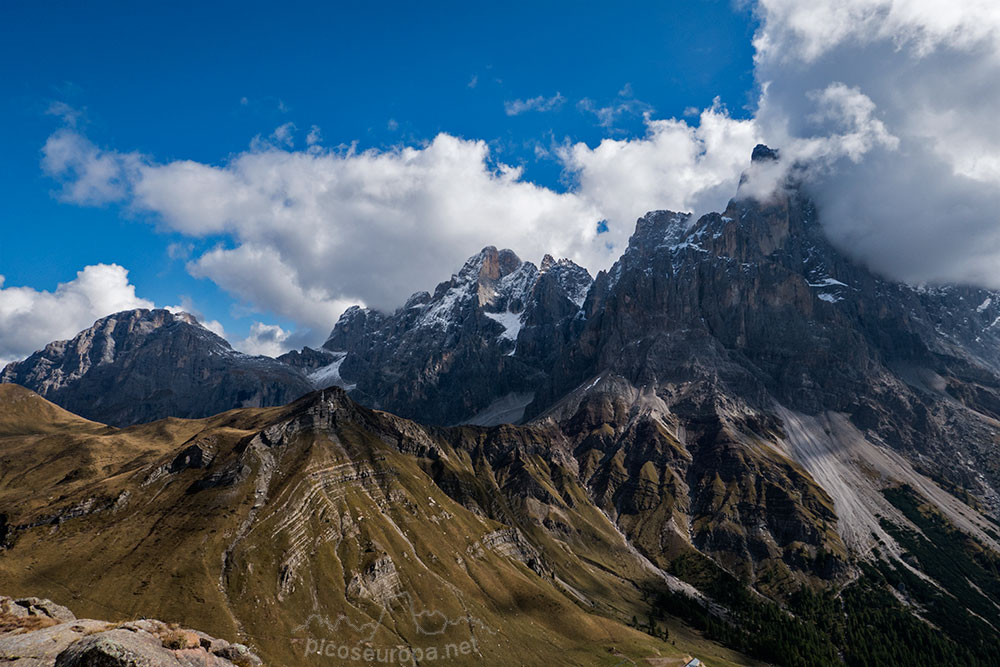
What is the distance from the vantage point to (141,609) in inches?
6452

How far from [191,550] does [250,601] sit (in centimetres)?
3180

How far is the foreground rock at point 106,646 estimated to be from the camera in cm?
3250

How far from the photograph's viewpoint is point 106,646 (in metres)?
32.5

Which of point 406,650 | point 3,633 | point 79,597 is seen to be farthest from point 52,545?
point 3,633

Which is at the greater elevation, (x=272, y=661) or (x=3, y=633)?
(x=3, y=633)

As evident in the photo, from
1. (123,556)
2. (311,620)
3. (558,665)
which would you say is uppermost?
(123,556)

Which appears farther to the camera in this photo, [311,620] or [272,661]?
[311,620]

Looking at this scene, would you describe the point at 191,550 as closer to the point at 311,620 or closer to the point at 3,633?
the point at 311,620

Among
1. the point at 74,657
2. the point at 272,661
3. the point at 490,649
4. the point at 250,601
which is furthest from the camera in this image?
the point at 490,649

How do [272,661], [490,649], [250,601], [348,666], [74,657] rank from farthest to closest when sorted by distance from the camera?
1. [490,649]
2. [250,601]
3. [348,666]
4. [272,661]
5. [74,657]

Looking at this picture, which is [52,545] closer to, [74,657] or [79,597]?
[79,597]

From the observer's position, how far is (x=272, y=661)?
160 m

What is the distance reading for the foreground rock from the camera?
32.5m

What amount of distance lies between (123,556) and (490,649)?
426 ft
